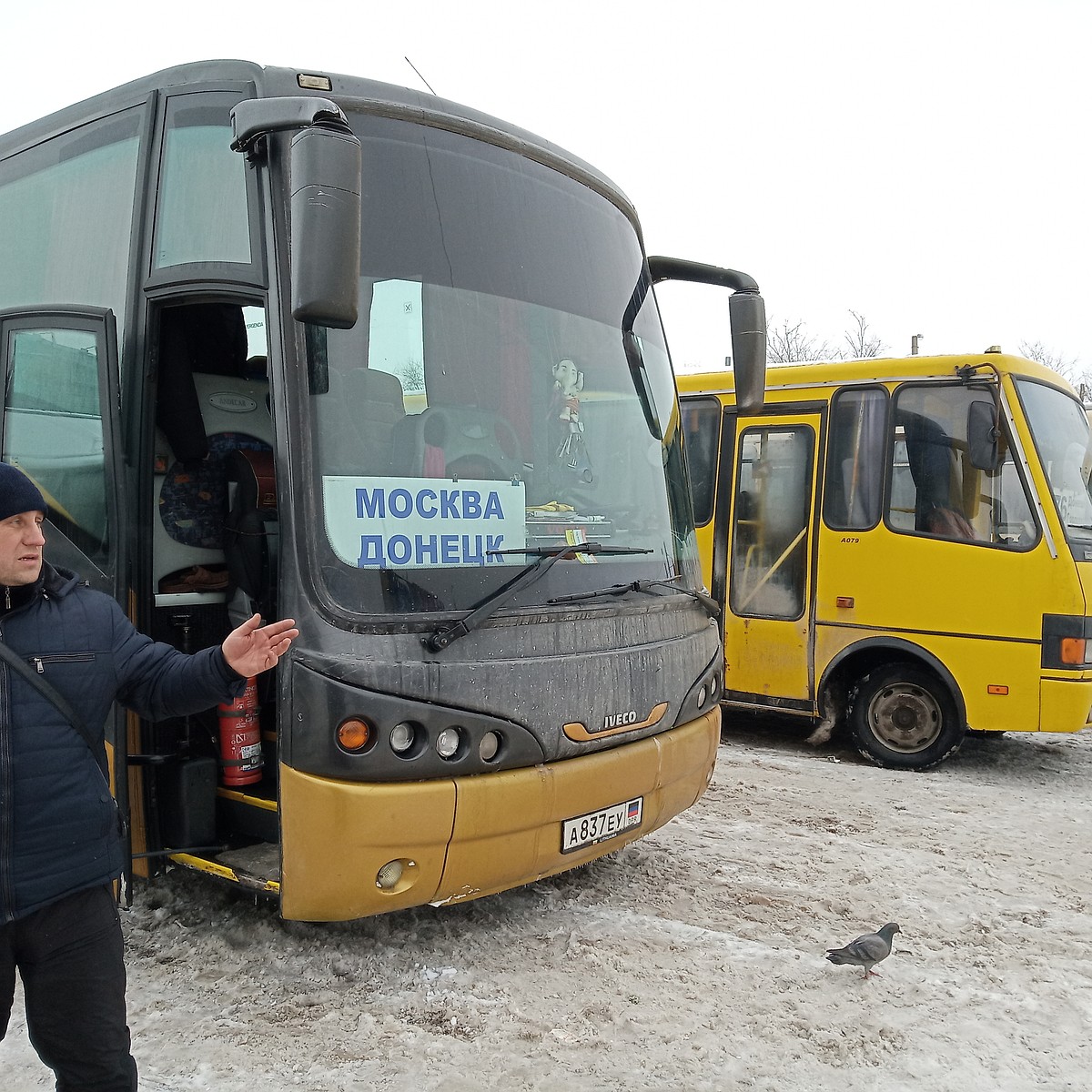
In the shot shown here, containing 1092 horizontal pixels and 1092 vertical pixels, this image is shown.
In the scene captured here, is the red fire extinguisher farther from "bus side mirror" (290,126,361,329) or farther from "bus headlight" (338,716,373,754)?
"bus side mirror" (290,126,361,329)

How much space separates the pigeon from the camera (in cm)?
374

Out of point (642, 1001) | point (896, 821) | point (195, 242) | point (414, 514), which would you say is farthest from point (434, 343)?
point (896, 821)

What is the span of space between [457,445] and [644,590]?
3.23 ft

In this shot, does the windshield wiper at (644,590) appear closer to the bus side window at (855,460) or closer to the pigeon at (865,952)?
the pigeon at (865,952)

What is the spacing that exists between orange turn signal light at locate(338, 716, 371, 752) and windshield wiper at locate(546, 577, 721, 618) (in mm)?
837

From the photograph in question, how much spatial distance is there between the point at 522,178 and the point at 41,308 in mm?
2010

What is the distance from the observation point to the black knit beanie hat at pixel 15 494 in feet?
7.97

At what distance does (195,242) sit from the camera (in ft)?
12.4

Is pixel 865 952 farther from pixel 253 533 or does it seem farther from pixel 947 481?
pixel 947 481

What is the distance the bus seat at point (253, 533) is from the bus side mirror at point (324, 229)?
115cm

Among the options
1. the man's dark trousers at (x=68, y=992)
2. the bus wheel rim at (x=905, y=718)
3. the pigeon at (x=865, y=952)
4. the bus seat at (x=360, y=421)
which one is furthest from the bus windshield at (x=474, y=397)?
the bus wheel rim at (x=905, y=718)

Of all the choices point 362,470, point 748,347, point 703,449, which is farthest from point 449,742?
point 703,449

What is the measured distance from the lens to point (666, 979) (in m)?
3.83

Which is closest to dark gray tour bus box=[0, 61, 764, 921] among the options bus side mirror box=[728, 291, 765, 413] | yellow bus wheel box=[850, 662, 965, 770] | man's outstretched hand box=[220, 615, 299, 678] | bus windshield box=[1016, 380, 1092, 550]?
bus side mirror box=[728, 291, 765, 413]
